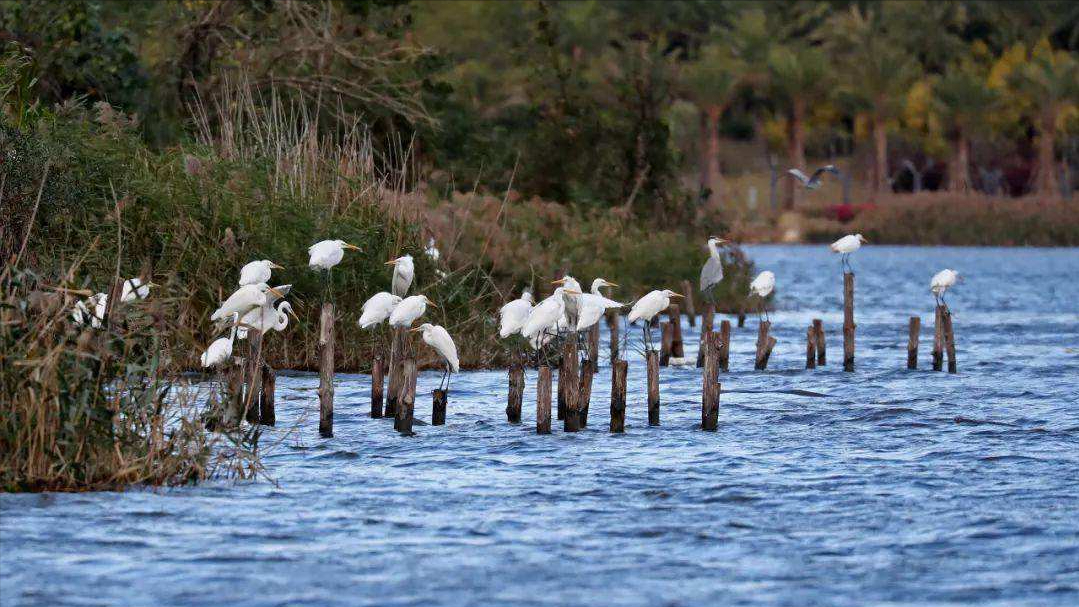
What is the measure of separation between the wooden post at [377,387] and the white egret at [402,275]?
148 centimetres

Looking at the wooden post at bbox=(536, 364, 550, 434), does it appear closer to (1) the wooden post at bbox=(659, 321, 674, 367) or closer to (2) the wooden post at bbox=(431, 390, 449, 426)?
(2) the wooden post at bbox=(431, 390, 449, 426)

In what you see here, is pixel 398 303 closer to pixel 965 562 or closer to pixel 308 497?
pixel 308 497

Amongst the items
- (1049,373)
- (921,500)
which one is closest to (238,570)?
(921,500)

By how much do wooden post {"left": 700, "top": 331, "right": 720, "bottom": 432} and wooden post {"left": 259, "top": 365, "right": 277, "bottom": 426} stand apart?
12.6 ft

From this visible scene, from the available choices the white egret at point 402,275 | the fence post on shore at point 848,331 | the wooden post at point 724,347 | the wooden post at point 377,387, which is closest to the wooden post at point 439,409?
the wooden post at point 377,387

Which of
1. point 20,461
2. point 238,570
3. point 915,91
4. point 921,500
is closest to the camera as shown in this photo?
point 238,570

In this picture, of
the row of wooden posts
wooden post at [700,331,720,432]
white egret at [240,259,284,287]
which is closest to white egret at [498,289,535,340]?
the row of wooden posts

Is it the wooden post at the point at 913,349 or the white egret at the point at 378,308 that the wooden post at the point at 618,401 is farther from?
the wooden post at the point at 913,349

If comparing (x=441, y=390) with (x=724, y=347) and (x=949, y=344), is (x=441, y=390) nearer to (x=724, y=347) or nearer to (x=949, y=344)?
(x=724, y=347)

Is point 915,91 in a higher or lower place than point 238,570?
higher

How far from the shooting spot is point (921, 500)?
13.9m

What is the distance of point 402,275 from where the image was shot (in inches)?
764

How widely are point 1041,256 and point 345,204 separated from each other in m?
62.4

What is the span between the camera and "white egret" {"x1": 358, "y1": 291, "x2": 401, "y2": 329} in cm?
1786
